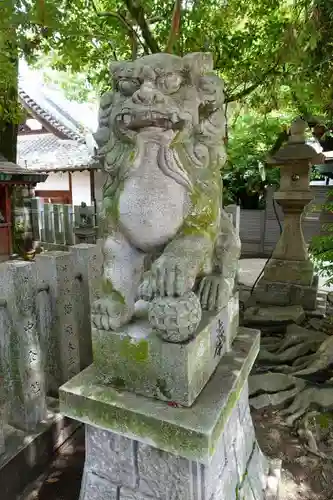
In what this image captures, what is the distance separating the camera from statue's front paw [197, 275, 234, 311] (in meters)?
1.57

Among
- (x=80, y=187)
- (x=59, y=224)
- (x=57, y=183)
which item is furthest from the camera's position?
(x=57, y=183)

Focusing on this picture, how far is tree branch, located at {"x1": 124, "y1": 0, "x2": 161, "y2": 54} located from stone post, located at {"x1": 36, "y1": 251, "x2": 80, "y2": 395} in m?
3.25

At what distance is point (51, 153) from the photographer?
11180 millimetres

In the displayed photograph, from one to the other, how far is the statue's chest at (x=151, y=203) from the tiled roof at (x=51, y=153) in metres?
8.70

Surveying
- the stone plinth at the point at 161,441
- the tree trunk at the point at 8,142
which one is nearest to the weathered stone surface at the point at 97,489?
the stone plinth at the point at 161,441

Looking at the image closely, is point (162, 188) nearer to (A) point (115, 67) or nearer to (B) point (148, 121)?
(B) point (148, 121)

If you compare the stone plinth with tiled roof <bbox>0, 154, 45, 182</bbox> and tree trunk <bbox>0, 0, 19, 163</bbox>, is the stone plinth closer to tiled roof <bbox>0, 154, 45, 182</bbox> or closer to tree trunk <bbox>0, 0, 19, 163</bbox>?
tree trunk <bbox>0, 0, 19, 163</bbox>

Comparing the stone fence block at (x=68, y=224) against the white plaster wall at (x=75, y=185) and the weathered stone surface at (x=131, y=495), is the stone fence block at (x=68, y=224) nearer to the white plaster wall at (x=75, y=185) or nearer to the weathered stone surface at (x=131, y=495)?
the white plaster wall at (x=75, y=185)

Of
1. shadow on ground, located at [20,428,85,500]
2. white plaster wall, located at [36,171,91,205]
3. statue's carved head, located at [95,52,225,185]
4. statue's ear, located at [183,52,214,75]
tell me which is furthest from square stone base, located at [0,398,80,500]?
white plaster wall, located at [36,171,91,205]

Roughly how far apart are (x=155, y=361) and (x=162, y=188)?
25.6 inches

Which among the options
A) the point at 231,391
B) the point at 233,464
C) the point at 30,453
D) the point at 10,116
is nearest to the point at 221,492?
the point at 233,464

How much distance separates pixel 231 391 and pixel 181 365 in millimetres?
304

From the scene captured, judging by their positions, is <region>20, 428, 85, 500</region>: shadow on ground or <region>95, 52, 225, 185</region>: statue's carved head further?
<region>20, 428, 85, 500</region>: shadow on ground

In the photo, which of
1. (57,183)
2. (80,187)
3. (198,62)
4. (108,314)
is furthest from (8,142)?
(108,314)
